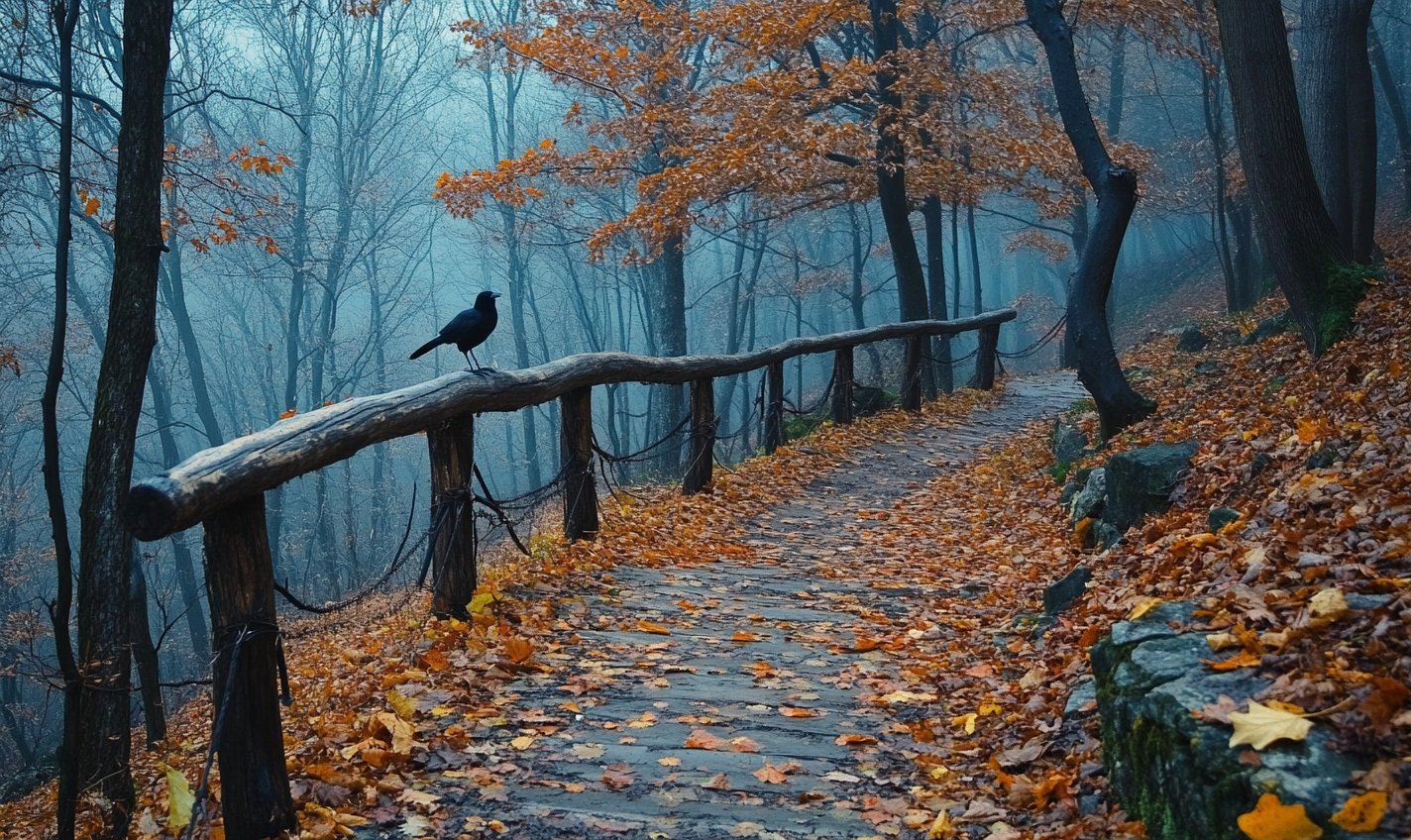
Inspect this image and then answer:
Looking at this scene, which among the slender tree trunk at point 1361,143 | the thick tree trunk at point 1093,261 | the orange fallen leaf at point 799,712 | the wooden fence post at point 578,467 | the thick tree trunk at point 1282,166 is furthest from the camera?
the slender tree trunk at point 1361,143

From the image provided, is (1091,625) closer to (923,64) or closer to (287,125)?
(923,64)

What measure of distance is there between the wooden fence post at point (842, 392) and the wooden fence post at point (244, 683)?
10.4 metres

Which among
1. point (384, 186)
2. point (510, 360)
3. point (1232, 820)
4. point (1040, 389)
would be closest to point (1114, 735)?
point (1232, 820)

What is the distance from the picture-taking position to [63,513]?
15.6ft

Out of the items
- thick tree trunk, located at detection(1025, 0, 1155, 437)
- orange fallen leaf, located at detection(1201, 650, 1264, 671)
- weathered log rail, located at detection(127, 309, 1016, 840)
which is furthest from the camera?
thick tree trunk, located at detection(1025, 0, 1155, 437)

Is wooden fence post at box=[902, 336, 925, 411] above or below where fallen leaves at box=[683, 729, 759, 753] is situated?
above

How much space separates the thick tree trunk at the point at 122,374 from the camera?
17.6 ft

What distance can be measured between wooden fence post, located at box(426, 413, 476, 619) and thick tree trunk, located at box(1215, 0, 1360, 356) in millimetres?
6472

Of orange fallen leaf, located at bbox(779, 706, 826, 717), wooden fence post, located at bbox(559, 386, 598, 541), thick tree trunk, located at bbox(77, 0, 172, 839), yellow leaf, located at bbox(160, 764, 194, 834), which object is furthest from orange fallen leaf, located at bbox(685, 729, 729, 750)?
thick tree trunk, located at bbox(77, 0, 172, 839)

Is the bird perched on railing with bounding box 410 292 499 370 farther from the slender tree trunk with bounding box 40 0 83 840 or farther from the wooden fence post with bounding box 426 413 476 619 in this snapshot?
the slender tree trunk with bounding box 40 0 83 840

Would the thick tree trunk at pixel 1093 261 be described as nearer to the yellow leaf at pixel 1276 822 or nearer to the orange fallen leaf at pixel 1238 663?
the orange fallen leaf at pixel 1238 663

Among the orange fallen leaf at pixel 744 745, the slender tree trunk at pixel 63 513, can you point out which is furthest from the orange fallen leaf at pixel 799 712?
the slender tree trunk at pixel 63 513

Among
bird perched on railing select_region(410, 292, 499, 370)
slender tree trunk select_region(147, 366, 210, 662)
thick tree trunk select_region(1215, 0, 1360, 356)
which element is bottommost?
slender tree trunk select_region(147, 366, 210, 662)

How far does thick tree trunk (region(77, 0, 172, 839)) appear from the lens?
212 inches
